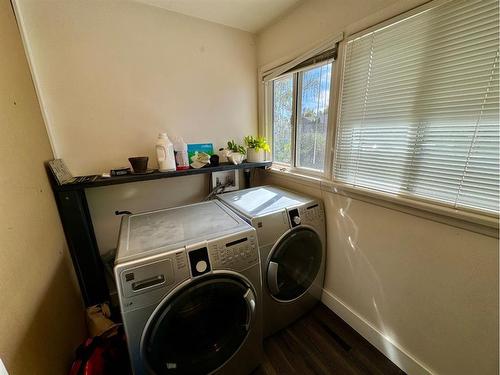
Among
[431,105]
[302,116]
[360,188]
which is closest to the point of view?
[431,105]

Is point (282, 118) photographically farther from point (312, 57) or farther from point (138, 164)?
point (138, 164)

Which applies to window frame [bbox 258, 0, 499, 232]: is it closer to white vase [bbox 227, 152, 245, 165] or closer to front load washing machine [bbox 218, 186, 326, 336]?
front load washing machine [bbox 218, 186, 326, 336]

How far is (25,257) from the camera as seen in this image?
79cm

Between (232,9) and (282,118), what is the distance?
2.97ft

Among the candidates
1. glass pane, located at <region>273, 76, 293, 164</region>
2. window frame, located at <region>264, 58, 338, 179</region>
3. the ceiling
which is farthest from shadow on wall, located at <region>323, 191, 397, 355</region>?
the ceiling

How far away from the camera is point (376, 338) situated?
51.4 inches

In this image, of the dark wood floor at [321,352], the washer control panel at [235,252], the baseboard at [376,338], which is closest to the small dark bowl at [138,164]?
the washer control panel at [235,252]

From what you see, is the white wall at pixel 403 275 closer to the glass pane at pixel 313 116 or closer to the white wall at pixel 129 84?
the glass pane at pixel 313 116

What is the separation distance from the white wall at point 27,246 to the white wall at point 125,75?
14cm

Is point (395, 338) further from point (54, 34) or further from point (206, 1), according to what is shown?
point (54, 34)

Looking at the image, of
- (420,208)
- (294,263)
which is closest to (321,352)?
(294,263)

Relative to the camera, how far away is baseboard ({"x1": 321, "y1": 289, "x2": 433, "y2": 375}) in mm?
1141

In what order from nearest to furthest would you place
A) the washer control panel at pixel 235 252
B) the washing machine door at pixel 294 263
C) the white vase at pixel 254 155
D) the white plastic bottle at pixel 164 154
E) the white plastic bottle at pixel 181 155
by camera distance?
the washer control panel at pixel 235 252, the washing machine door at pixel 294 263, the white plastic bottle at pixel 164 154, the white plastic bottle at pixel 181 155, the white vase at pixel 254 155

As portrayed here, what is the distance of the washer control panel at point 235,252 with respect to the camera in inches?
37.3
